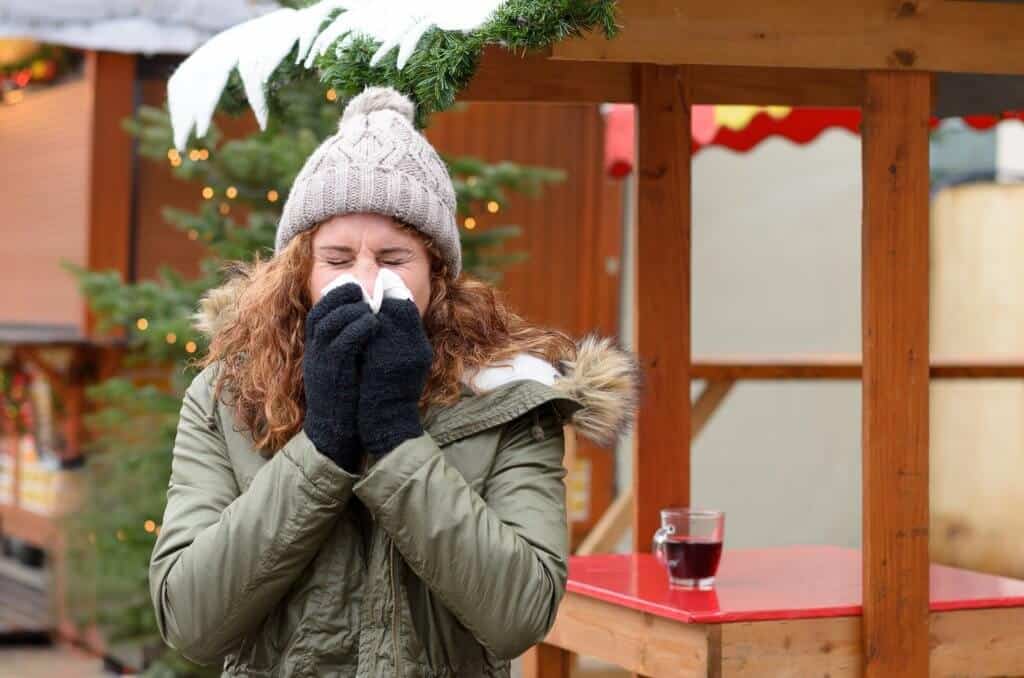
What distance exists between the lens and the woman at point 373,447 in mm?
2275

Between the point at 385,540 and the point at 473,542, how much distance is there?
0.56 ft

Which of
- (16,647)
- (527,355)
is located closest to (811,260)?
(16,647)

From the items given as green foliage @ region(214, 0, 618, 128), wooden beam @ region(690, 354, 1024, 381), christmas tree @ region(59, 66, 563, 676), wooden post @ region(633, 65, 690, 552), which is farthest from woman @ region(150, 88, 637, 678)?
christmas tree @ region(59, 66, 563, 676)

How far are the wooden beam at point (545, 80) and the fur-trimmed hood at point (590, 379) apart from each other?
1.46m

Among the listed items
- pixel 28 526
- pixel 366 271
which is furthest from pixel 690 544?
pixel 28 526

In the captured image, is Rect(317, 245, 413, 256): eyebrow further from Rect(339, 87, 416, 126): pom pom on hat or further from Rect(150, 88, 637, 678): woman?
Rect(339, 87, 416, 126): pom pom on hat

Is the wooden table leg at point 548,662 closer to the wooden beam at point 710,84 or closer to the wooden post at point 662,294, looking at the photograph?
the wooden post at point 662,294

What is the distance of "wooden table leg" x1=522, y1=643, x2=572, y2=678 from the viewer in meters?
4.23

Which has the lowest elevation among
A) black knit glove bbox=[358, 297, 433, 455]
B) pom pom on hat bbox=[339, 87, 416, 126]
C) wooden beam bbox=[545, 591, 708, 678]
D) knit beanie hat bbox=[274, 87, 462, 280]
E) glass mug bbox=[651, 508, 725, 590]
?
wooden beam bbox=[545, 591, 708, 678]

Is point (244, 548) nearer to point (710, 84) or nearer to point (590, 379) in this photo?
point (590, 379)

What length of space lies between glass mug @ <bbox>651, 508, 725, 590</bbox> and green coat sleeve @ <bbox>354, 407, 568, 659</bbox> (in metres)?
1.42

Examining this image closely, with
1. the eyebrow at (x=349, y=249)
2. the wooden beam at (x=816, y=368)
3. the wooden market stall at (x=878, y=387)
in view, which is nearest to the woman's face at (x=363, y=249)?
the eyebrow at (x=349, y=249)

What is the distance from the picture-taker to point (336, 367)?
2.25m

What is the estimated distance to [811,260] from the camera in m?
9.07
